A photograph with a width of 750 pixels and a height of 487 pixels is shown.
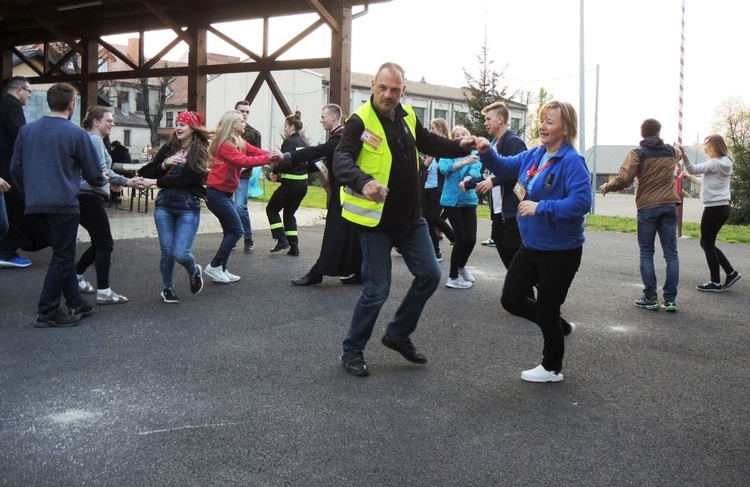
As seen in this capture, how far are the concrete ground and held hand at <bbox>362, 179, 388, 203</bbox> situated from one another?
1.19 metres

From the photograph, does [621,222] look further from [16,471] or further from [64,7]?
[16,471]

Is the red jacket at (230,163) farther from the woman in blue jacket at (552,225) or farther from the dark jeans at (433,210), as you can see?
the woman in blue jacket at (552,225)

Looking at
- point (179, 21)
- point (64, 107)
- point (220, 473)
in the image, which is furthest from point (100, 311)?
point (179, 21)

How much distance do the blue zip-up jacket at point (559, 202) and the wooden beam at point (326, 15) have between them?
817 cm

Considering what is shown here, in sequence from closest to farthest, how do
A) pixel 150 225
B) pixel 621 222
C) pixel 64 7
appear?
pixel 150 225
pixel 64 7
pixel 621 222

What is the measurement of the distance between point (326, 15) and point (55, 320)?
8.09 meters

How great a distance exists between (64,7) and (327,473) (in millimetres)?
15452

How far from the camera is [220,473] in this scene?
3.28m

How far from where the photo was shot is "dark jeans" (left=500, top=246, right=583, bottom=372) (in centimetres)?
471

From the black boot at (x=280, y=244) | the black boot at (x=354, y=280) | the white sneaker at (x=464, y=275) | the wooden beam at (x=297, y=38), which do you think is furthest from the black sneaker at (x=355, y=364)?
the wooden beam at (x=297, y=38)

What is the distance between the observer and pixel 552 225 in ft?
15.2

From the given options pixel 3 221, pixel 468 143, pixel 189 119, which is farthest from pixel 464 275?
pixel 3 221

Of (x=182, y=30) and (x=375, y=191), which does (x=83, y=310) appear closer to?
(x=375, y=191)

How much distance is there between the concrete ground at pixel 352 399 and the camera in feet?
11.1
